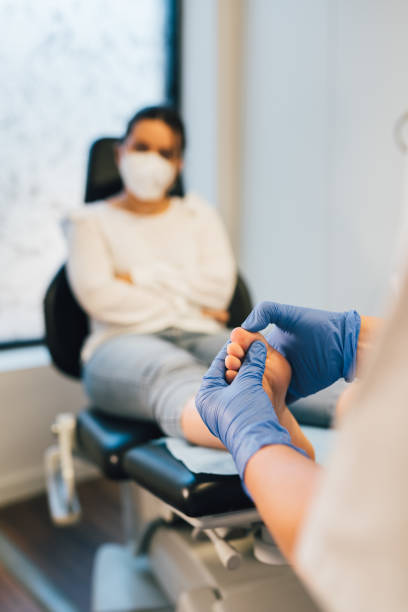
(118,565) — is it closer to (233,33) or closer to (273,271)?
(273,271)

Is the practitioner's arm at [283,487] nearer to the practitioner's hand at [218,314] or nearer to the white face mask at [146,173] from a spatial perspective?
the practitioner's hand at [218,314]

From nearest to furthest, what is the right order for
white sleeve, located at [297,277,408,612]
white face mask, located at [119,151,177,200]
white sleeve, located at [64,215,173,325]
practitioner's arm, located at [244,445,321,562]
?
white sleeve, located at [297,277,408,612]
practitioner's arm, located at [244,445,321,562]
white sleeve, located at [64,215,173,325]
white face mask, located at [119,151,177,200]

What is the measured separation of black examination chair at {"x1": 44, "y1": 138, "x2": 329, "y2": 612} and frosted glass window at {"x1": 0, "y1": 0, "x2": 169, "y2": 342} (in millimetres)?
564

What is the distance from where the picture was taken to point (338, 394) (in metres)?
0.64

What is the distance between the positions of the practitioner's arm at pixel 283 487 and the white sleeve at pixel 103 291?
32.1 inches

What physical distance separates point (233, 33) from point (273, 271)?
0.86 meters

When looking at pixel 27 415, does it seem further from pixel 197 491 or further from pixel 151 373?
pixel 197 491

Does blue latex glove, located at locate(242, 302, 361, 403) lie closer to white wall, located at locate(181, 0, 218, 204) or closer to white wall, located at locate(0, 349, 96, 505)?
white wall, located at locate(0, 349, 96, 505)

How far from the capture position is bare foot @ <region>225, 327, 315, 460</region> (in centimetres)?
63

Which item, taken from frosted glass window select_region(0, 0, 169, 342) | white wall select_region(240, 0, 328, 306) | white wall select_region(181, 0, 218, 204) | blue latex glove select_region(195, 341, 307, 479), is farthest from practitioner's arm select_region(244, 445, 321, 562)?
white wall select_region(181, 0, 218, 204)

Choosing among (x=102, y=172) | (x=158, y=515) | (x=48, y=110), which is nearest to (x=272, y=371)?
(x=158, y=515)

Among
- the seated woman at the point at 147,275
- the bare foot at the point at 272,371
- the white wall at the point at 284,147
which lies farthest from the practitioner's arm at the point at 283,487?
the white wall at the point at 284,147

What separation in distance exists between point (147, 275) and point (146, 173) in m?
0.27

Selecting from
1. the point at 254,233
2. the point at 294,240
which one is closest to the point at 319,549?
the point at 294,240
